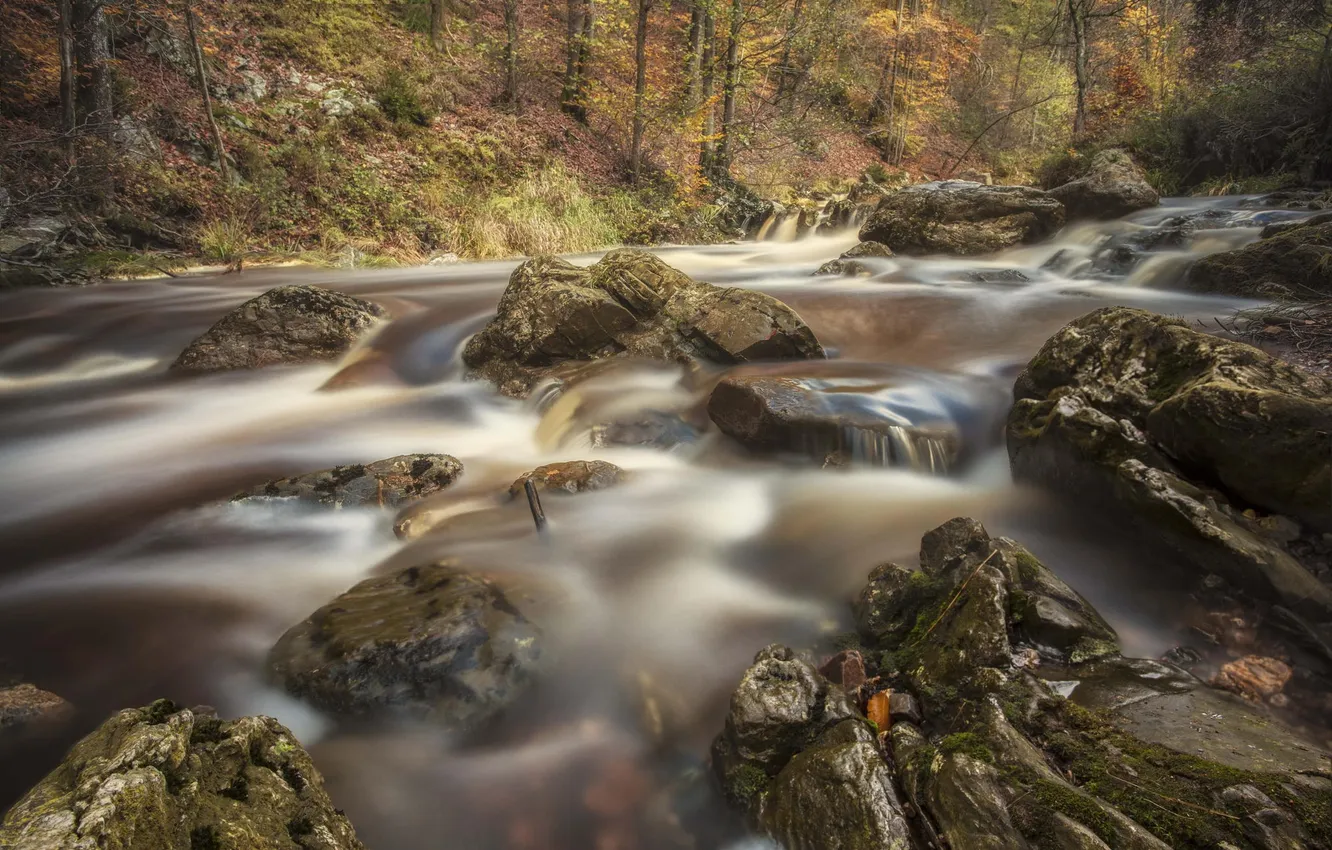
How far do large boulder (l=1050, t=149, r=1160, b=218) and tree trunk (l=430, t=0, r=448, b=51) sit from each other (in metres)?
14.6

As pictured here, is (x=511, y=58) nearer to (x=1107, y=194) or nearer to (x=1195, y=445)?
(x=1107, y=194)

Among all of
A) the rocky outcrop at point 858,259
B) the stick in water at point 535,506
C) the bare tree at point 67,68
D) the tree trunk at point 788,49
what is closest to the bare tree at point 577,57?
the tree trunk at point 788,49

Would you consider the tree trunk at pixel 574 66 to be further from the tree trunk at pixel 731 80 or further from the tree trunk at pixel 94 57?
the tree trunk at pixel 94 57

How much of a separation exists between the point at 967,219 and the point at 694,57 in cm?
791

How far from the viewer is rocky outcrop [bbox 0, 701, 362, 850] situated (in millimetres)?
1386

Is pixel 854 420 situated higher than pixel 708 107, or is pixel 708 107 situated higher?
pixel 708 107

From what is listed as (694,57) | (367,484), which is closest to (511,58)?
(694,57)

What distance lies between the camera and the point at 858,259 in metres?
11.4

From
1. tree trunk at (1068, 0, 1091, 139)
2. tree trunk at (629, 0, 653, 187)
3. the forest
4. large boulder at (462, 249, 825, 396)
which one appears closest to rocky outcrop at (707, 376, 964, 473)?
large boulder at (462, 249, 825, 396)

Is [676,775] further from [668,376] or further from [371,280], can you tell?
[371,280]

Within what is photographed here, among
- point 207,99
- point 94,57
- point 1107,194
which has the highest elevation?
point 94,57

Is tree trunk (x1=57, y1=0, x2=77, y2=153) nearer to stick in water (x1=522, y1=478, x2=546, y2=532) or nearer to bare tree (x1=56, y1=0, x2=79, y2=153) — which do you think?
bare tree (x1=56, y1=0, x2=79, y2=153)

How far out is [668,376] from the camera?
6.34 metres

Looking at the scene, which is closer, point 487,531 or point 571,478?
point 487,531
